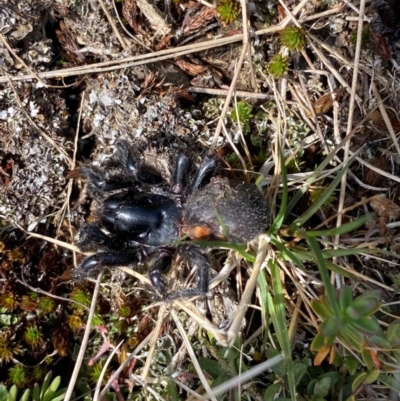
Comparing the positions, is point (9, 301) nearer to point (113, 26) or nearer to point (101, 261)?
point (101, 261)

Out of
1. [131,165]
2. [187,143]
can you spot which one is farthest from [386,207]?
[131,165]

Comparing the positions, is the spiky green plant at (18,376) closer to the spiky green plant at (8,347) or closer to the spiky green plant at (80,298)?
the spiky green plant at (8,347)

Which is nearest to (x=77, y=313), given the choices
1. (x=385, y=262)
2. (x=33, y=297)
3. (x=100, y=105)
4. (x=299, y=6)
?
(x=33, y=297)

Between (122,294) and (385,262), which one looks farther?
(122,294)

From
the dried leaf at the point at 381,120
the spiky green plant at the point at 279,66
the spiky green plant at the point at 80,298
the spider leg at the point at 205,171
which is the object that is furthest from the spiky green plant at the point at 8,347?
the dried leaf at the point at 381,120

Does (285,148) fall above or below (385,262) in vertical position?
above

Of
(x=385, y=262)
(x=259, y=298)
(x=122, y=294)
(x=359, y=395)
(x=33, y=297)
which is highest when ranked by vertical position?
(x=33, y=297)

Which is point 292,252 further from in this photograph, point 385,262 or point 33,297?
point 33,297
